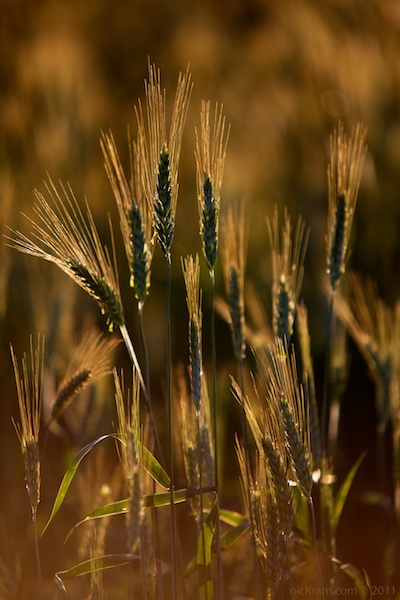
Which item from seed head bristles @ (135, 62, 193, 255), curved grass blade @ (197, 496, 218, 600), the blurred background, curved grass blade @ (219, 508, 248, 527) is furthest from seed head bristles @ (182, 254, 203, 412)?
the blurred background

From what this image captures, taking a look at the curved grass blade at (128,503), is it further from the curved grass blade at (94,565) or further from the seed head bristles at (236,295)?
the seed head bristles at (236,295)

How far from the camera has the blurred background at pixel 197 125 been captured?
1.60 metres

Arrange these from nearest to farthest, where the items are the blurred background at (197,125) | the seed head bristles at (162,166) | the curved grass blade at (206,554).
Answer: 1. the seed head bristles at (162,166)
2. the curved grass blade at (206,554)
3. the blurred background at (197,125)

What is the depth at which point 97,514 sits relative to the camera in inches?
27.0

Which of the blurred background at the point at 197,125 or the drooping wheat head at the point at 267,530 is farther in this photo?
the blurred background at the point at 197,125

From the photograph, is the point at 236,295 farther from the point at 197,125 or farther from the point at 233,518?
the point at 197,125

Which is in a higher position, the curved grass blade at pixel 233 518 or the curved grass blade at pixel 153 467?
the curved grass blade at pixel 153 467

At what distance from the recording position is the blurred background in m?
1.60

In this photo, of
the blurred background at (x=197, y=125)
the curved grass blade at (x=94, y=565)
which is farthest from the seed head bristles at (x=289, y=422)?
the blurred background at (x=197, y=125)

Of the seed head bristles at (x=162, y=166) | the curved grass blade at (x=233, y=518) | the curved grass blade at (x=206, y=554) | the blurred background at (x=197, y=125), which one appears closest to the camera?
the seed head bristles at (x=162, y=166)

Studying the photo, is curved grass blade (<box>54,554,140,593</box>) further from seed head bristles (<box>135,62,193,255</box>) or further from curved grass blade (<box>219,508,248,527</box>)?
seed head bristles (<box>135,62,193,255</box>)

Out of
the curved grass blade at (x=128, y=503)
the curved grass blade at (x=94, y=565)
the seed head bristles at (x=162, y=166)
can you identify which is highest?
the seed head bristles at (x=162, y=166)

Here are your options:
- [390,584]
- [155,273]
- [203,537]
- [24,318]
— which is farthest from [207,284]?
[203,537]

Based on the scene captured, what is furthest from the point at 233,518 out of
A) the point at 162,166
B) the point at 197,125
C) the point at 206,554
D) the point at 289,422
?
the point at 197,125
